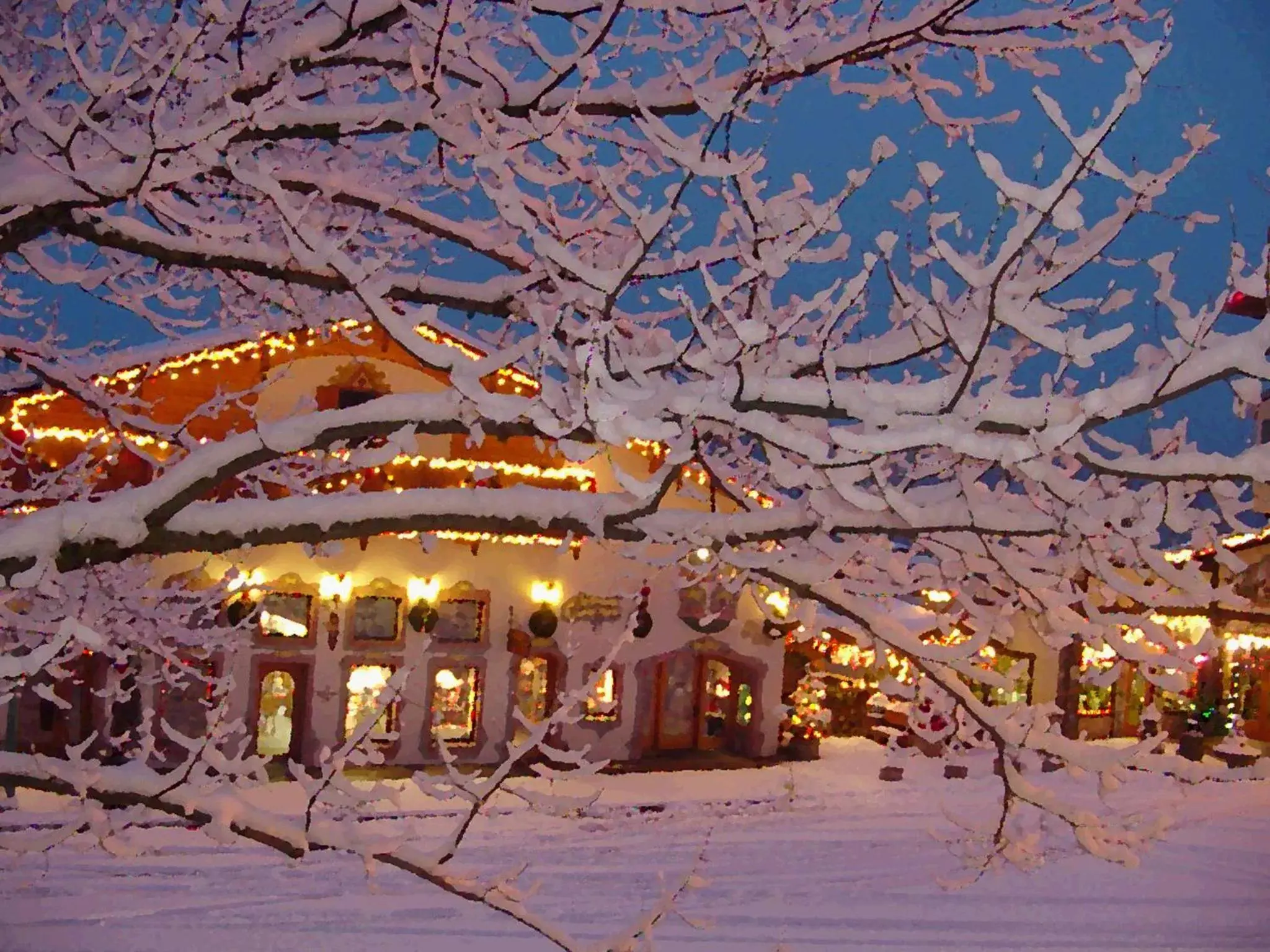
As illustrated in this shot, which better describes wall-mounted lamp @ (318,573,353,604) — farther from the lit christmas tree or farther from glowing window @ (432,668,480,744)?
the lit christmas tree

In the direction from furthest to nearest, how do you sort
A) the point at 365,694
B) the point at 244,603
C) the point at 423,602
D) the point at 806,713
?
the point at 806,713, the point at 365,694, the point at 423,602, the point at 244,603

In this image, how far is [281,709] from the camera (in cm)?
2002

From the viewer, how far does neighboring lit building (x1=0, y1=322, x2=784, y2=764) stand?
15242 mm

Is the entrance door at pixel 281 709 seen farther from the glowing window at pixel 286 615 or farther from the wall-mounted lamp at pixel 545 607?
the wall-mounted lamp at pixel 545 607

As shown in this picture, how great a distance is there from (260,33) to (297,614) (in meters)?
13.9

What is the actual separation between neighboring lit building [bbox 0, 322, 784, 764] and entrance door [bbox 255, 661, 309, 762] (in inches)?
1.8

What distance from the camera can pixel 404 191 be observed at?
6270 mm

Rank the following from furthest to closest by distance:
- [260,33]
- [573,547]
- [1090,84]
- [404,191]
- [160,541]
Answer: [1090,84] → [573,547] → [404,191] → [260,33] → [160,541]

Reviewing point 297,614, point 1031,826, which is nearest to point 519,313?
point 1031,826

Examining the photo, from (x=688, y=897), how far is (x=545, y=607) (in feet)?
26.6

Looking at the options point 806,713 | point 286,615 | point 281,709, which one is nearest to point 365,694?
point 286,615

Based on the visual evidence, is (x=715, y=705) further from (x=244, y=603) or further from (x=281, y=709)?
(x=244, y=603)

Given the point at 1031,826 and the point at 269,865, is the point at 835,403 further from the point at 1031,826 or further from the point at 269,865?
the point at 1031,826

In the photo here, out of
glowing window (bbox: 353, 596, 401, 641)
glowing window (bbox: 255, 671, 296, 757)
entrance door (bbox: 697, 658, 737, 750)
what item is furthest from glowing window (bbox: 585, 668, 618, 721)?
glowing window (bbox: 255, 671, 296, 757)
